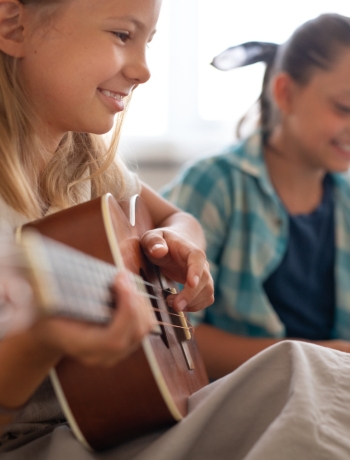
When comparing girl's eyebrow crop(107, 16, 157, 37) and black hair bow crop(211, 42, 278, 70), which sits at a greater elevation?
girl's eyebrow crop(107, 16, 157, 37)

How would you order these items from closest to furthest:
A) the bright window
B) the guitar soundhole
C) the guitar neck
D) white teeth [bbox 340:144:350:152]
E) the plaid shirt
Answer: the guitar neck < the guitar soundhole < the plaid shirt < white teeth [bbox 340:144:350:152] < the bright window

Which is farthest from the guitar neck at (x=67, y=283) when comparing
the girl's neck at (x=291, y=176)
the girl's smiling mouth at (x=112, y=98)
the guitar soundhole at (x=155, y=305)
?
the girl's neck at (x=291, y=176)

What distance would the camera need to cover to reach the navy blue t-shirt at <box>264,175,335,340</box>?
1.44m

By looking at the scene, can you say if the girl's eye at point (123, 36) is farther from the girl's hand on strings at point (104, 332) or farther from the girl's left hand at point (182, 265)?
the girl's hand on strings at point (104, 332)

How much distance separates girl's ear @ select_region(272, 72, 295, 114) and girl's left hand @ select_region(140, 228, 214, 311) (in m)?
0.72

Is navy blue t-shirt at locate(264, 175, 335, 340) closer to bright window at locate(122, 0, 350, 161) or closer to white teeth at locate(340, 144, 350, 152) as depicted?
white teeth at locate(340, 144, 350, 152)

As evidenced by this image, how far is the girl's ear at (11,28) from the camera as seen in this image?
874 mm

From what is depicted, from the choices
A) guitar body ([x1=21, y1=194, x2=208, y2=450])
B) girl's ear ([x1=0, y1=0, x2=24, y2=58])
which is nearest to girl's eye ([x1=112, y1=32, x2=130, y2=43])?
girl's ear ([x1=0, y1=0, x2=24, y2=58])

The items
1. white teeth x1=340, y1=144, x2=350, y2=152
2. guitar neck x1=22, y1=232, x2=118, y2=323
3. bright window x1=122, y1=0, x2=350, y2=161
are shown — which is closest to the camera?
guitar neck x1=22, y1=232, x2=118, y2=323

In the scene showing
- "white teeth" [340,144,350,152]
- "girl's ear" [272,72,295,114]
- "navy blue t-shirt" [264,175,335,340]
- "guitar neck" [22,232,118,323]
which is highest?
"guitar neck" [22,232,118,323]

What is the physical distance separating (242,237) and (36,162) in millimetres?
637

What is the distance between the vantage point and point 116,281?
628mm

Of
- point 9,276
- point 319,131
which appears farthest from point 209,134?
point 9,276

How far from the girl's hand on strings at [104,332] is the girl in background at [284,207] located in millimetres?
772
